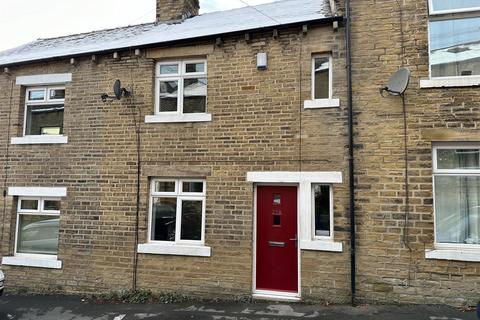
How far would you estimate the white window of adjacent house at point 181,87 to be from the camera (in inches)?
308

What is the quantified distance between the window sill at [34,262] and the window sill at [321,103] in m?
6.32

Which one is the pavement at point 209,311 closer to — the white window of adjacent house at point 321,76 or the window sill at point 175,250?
the window sill at point 175,250

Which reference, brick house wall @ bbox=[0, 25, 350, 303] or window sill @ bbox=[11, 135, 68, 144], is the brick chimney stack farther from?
window sill @ bbox=[11, 135, 68, 144]

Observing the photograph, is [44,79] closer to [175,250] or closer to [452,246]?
[175,250]

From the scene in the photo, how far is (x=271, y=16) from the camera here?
27.5 feet

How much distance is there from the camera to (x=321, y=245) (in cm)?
664

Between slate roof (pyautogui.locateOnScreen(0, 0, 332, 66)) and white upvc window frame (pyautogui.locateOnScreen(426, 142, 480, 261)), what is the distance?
3391 mm

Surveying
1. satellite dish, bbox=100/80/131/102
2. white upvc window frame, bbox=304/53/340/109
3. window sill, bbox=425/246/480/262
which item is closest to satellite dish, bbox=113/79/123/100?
satellite dish, bbox=100/80/131/102

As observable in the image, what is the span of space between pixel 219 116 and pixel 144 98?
1.79 metres

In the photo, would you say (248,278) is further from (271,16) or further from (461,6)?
(461,6)

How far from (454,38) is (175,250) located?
22.0ft

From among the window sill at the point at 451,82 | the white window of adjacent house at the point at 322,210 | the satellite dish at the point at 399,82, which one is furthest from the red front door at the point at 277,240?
the window sill at the point at 451,82

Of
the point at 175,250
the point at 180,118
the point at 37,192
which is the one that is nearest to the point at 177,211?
the point at 175,250

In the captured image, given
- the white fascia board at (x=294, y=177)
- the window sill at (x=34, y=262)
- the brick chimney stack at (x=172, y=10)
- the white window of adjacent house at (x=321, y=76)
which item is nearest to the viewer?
the white fascia board at (x=294, y=177)
